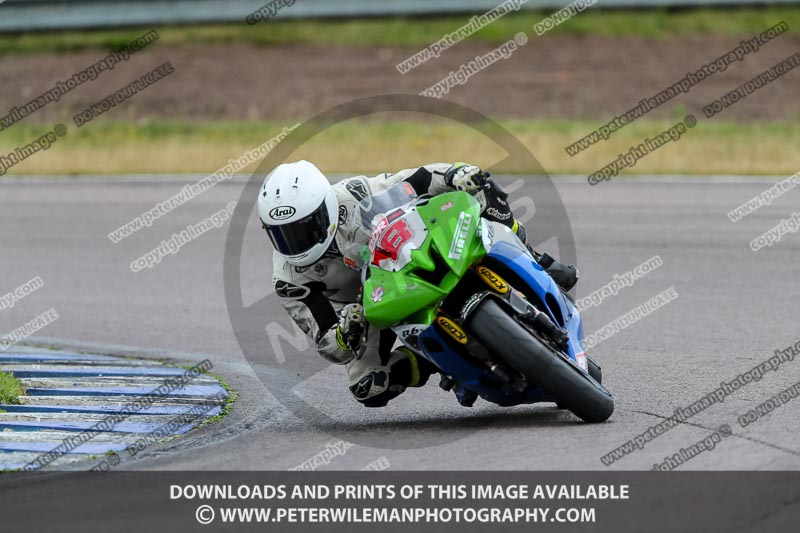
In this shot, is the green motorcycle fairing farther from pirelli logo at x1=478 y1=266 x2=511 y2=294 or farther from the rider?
the rider

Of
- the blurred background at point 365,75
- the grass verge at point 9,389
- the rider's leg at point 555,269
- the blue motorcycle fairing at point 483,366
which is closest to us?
the blue motorcycle fairing at point 483,366

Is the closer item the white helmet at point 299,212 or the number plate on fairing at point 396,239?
the number plate on fairing at point 396,239

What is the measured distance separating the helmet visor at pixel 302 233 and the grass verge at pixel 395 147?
12.5 metres

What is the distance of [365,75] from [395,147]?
5775 mm

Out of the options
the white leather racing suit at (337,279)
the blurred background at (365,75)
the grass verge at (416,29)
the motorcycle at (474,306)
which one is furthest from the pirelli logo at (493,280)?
the grass verge at (416,29)

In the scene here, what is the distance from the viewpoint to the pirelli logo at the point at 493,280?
21.2ft

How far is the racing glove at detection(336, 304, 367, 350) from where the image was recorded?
267 inches

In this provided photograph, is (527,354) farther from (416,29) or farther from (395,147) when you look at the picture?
(416,29)

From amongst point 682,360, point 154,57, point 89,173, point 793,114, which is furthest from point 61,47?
point 682,360

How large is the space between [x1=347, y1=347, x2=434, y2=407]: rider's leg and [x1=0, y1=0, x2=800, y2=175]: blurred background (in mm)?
12726

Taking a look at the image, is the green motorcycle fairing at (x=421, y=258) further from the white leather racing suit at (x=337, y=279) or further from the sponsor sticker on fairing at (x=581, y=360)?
the sponsor sticker on fairing at (x=581, y=360)

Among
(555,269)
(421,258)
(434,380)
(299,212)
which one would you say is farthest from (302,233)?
(434,380)

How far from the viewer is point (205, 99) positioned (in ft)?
87.4

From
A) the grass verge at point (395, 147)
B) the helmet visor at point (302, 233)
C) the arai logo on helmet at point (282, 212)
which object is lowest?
the grass verge at point (395, 147)
